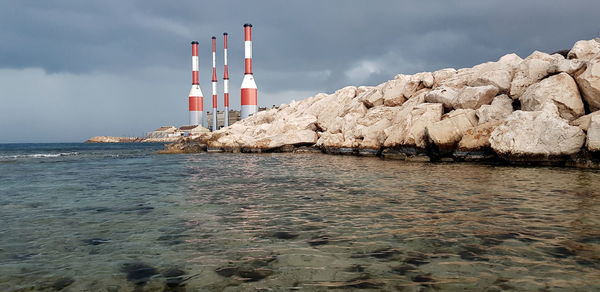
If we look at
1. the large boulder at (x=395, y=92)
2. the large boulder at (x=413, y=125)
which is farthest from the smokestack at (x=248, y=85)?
the large boulder at (x=413, y=125)

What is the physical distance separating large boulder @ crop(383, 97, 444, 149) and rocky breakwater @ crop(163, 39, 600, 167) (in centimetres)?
5

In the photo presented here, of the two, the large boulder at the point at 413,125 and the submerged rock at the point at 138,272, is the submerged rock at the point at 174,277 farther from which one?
the large boulder at the point at 413,125

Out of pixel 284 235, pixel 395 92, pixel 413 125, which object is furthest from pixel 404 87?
pixel 284 235

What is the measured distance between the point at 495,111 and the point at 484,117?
25.1 inches

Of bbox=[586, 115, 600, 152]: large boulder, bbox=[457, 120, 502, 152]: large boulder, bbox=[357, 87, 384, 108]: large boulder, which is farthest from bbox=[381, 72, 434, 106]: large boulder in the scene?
bbox=[586, 115, 600, 152]: large boulder

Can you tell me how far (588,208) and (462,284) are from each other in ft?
18.5

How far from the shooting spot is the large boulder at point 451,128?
1927cm

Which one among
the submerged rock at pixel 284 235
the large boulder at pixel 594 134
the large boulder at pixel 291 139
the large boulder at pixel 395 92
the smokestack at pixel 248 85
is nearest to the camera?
the submerged rock at pixel 284 235

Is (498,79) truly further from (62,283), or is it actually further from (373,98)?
(62,283)

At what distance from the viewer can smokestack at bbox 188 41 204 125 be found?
79.2 metres

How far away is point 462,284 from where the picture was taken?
400 centimetres

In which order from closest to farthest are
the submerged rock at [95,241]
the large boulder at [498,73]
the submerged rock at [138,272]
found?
the submerged rock at [138,272]
the submerged rock at [95,241]
the large boulder at [498,73]

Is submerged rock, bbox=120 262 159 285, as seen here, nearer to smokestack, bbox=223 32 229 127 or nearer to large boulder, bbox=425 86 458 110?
large boulder, bbox=425 86 458 110

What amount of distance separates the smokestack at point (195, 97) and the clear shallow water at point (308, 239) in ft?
236
